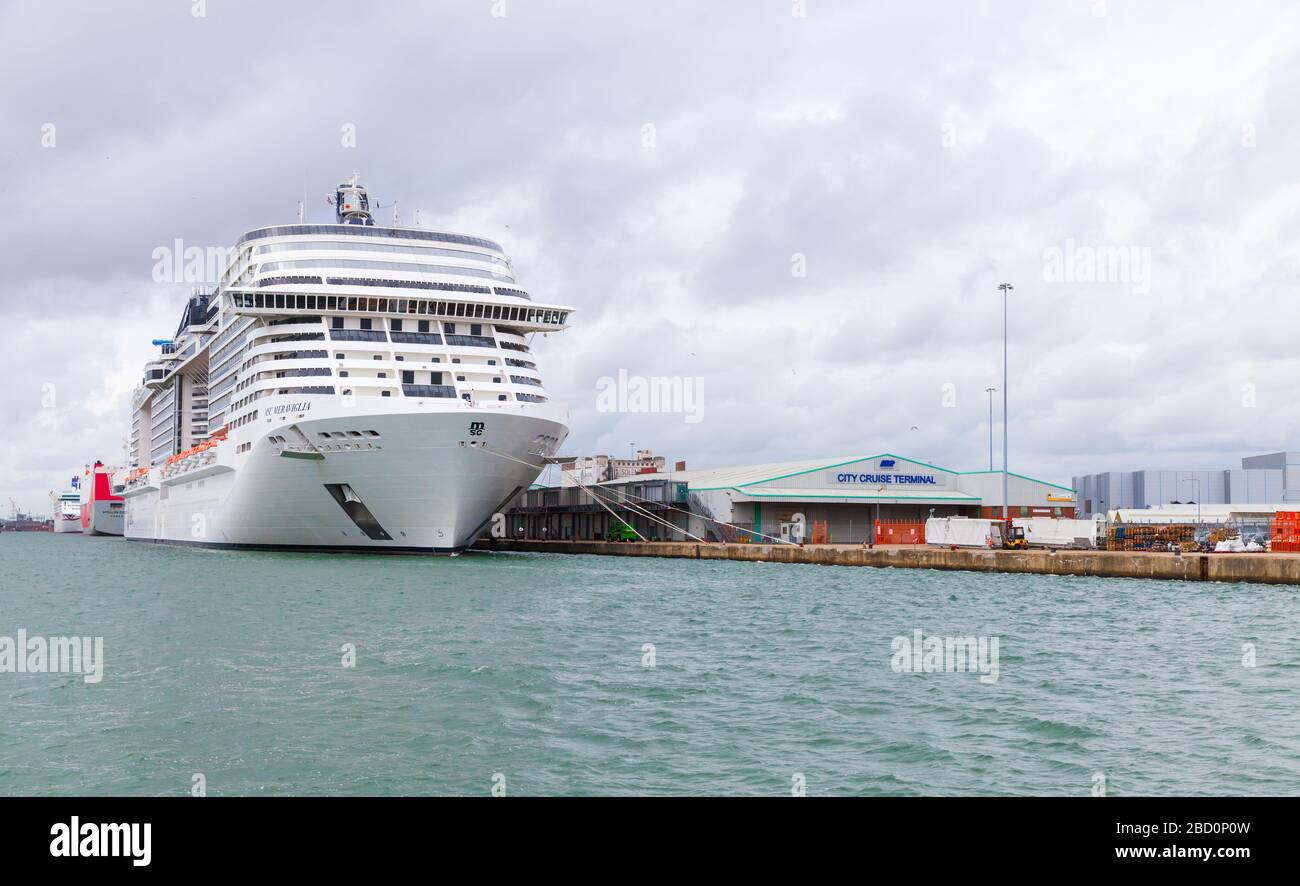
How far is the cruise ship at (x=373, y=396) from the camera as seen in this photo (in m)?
47.7

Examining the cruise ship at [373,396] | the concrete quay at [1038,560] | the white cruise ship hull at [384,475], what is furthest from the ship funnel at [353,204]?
the concrete quay at [1038,560]

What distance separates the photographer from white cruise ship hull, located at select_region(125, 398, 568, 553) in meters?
46.8

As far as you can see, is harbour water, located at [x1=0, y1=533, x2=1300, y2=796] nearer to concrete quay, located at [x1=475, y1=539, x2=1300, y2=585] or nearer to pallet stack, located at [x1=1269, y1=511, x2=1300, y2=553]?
concrete quay, located at [x1=475, y1=539, x2=1300, y2=585]

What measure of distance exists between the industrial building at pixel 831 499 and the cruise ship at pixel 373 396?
19337 mm

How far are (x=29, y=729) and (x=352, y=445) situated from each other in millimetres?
33879

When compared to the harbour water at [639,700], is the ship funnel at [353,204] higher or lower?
higher

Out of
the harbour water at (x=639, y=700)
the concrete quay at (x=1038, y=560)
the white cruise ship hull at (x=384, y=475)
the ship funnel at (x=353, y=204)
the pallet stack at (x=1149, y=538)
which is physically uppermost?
the ship funnel at (x=353, y=204)

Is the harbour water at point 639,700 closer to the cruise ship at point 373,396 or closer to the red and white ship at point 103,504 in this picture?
the cruise ship at point 373,396

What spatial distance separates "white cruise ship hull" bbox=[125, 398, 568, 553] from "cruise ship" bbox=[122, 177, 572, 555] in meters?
0.08

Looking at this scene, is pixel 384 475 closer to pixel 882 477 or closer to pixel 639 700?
pixel 639 700

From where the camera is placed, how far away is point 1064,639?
2369 centimetres

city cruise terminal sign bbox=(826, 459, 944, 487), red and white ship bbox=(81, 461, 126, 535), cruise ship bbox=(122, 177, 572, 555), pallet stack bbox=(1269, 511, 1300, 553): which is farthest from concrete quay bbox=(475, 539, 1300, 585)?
red and white ship bbox=(81, 461, 126, 535)

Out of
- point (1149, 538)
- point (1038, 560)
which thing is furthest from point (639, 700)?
point (1149, 538)
